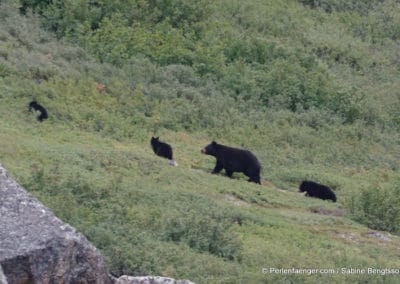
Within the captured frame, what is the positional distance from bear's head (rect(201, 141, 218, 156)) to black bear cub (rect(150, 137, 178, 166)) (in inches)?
39.9

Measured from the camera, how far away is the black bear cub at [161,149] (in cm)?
2427

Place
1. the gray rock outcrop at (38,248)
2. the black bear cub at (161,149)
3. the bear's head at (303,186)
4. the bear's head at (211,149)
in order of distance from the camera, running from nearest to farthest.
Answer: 1. the gray rock outcrop at (38,248)
2. the black bear cub at (161,149)
3. the bear's head at (303,186)
4. the bear's head at (211,149)

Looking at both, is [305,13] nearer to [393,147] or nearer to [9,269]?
[393,147]

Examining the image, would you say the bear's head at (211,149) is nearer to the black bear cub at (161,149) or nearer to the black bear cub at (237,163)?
the black bear cub at (237,163)

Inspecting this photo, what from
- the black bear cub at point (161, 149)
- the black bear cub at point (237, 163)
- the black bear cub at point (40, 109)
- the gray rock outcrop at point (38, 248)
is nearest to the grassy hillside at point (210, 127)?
the black bear cub at point (40, 109)

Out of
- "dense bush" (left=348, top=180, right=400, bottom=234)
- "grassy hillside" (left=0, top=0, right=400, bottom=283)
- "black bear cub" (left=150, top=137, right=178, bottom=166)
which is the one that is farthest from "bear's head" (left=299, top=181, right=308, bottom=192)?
"black bear cub" (left=150, top=137, right=178, bottom=166)

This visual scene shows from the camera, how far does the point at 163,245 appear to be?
49.2 feet

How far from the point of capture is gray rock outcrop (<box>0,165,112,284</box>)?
419 inches

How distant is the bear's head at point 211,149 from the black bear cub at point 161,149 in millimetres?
1014

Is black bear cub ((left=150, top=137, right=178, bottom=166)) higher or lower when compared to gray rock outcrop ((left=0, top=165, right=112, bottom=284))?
lower

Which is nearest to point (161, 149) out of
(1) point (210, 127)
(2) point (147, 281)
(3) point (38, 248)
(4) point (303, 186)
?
(4) point (303, 186)

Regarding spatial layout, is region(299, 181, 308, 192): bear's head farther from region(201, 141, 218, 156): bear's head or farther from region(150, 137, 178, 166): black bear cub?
region(150, 137, 178, 166): black bear cub

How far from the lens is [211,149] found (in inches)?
984

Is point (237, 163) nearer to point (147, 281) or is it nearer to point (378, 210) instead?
point (378, 210)
